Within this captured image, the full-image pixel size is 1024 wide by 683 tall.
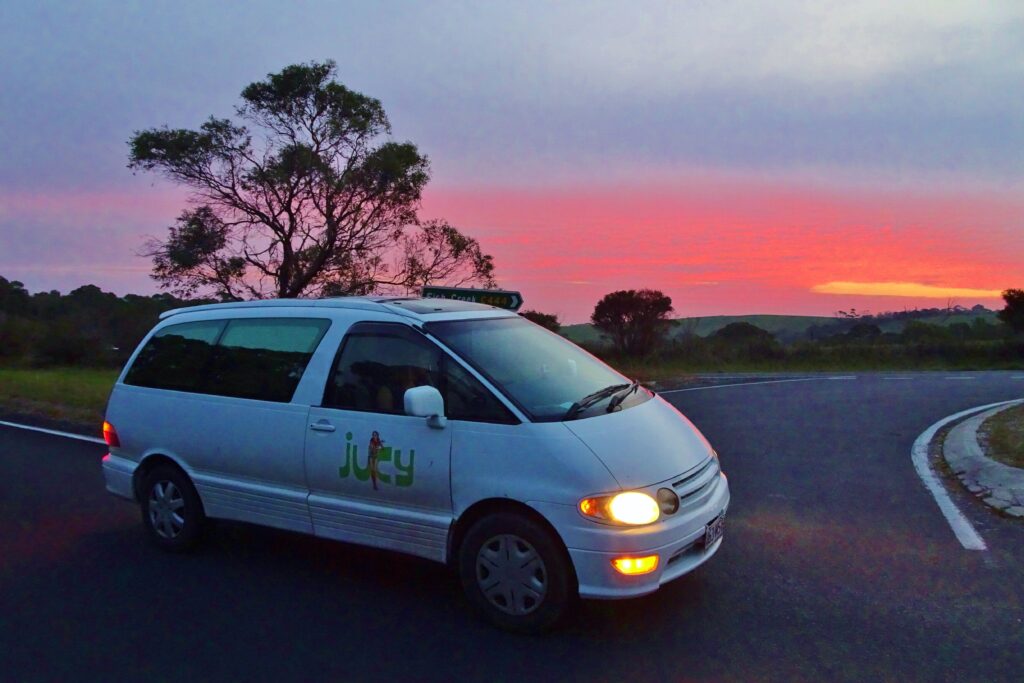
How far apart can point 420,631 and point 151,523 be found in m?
2.84

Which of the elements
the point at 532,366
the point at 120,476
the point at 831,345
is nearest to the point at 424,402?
the point at 532,366

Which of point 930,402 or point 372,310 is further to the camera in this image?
point 930,402

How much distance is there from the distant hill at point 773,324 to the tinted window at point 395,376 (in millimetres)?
22555

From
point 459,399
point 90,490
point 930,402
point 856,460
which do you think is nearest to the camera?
point 459,399

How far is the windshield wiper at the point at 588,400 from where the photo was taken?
5086 millimetres

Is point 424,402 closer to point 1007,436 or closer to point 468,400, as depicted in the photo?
point 468,400

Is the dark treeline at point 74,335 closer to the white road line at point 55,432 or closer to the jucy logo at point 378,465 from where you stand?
the white road line at point 55,432

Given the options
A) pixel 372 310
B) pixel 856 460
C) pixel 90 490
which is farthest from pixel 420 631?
pixel 856 460

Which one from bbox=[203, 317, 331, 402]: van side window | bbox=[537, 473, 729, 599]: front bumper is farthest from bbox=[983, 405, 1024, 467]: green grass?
bbox=[203, 317, 331, 402]: van side window

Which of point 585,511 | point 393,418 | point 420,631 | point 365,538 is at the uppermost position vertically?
point 393,418

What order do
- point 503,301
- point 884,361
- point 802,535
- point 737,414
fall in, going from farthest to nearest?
point 884,361
point 737,414
point 503,301
point 802,535

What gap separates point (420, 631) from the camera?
16.0ft

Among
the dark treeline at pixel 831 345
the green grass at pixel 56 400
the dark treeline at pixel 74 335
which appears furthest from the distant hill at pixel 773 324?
the dark treeline at pixel 74 335

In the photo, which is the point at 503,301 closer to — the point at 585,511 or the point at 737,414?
the point at 737,414
